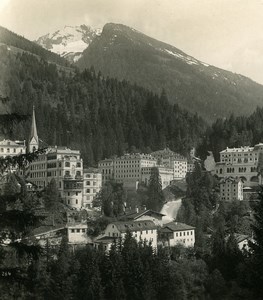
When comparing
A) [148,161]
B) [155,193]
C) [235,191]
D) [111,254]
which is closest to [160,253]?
[111,254]

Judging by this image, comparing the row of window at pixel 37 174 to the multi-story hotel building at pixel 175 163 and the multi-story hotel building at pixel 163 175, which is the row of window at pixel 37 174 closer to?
the multi-story hotel building at pixel 163 175

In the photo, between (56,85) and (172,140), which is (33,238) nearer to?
(172,140)

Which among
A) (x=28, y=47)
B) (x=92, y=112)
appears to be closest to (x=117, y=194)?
(x=92, y=112)

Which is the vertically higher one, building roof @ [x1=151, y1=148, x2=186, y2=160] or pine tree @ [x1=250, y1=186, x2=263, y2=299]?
building roof @ [x1=151, y1=148, x2=186, y2=160]

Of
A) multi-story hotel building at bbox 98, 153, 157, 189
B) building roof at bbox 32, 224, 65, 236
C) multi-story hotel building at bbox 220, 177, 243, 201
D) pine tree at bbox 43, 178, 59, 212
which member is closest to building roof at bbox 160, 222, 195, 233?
building roof at bbox 32, 224, 65, 236

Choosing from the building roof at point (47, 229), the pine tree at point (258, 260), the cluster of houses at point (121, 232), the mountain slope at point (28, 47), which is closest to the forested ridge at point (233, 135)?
the cluster of houses at point (121, 232)

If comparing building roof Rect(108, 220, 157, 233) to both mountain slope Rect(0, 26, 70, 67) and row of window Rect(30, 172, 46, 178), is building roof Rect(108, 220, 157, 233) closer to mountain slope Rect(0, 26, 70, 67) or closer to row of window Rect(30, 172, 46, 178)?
row of window Rect(30, 172, 46, 178)

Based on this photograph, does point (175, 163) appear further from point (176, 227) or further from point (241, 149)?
point (176, 227)
